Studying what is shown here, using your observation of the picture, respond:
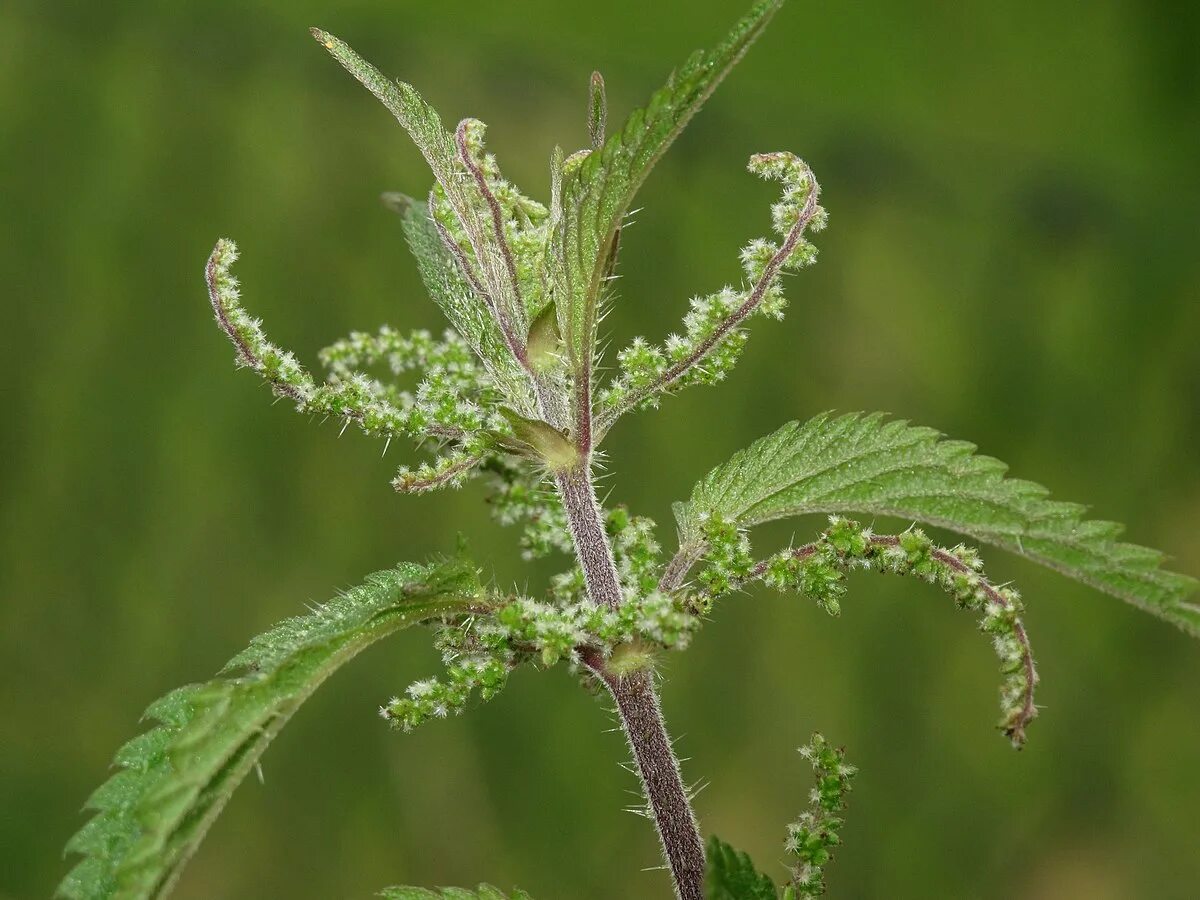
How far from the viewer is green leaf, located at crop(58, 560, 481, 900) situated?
1015 millimetres

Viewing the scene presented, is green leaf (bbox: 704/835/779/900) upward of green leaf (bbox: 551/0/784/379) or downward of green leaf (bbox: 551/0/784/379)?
downward

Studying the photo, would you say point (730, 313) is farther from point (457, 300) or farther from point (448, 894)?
point (448, 894)

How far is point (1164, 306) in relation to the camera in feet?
10.9

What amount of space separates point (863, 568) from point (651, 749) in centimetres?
32

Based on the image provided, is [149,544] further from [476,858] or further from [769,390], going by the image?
[769,390]

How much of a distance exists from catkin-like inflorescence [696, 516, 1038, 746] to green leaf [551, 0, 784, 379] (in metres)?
0.27

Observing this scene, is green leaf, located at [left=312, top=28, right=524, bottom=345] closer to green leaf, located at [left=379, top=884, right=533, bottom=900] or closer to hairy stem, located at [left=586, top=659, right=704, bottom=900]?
hairy stem, located at [left=586, top=659, right=704, bottom=900]

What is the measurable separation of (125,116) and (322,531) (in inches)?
53.7

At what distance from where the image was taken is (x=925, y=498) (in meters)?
1.25

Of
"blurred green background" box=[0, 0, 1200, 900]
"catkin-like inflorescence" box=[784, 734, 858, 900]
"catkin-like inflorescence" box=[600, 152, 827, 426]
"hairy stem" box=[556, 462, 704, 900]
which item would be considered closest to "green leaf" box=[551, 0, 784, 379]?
"catkin-like inflorescence" box=[600, 152, 827, 426]

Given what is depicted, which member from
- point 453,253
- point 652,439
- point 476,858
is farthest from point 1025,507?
point 476,858

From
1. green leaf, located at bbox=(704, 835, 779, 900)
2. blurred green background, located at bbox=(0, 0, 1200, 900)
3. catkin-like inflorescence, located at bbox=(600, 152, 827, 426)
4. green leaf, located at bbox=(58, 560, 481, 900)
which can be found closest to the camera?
green leaf, located at bbox=(58, 560, 481, 900)

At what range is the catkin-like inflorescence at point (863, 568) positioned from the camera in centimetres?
121

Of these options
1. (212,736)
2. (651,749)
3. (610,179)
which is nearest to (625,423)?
(651,749)
